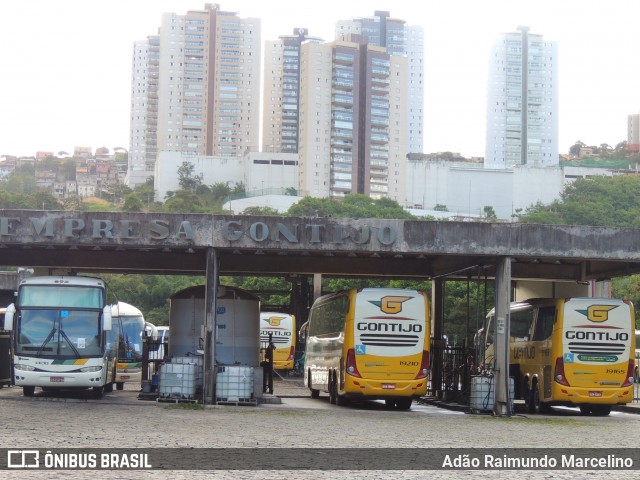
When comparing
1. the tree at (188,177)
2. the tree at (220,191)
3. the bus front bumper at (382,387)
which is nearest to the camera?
the bus front bumper at (382,387)

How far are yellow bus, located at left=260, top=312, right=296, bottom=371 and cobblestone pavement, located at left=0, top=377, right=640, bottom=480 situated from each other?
22002 millimetres

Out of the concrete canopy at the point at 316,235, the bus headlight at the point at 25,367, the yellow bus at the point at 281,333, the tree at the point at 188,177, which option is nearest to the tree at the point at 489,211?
the tree at the point at 188,177

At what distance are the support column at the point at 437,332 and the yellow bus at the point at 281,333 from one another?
44.7 ft

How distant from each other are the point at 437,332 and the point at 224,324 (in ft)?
24.0

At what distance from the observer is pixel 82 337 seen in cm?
2625

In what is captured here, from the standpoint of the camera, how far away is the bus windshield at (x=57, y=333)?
85.0 ft

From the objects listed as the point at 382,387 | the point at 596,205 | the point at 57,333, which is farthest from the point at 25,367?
the point at 596,205

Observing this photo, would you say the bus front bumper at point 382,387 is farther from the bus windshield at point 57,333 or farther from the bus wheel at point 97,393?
the bus wheel at point 97,393

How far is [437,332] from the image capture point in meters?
33.7

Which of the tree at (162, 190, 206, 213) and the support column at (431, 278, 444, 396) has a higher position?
the tree at (162, 190, 206, 213)

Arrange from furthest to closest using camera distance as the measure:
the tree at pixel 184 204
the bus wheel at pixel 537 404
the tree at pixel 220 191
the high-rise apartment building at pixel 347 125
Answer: the high-rise apartment building at pixel 347 125, the tree at pixel 220 191, the tree at pixel 184 204, the bus wheel at pixel 537 404

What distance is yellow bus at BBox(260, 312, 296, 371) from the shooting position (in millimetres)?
47625

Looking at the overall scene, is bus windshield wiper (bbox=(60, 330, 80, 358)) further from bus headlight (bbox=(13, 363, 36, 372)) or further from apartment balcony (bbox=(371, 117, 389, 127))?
apartment balcony (bbox=(371, 117, 389, 127))

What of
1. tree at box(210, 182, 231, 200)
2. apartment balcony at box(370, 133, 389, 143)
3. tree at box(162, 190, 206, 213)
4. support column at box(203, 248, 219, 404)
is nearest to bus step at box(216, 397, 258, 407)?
support column at box(203, 248, 219, 404)
